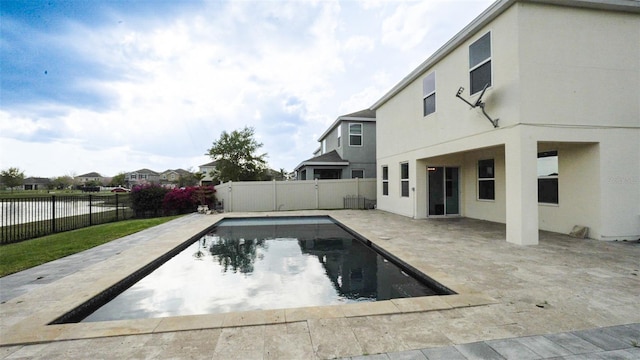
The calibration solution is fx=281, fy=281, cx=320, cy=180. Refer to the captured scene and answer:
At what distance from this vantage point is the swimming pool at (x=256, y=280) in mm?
3912

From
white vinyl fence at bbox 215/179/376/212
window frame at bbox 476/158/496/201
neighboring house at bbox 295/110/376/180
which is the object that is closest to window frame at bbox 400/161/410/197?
window frame at bbox 476/158/496/201

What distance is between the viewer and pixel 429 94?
9.59 meters

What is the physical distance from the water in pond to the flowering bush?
786 centimetres

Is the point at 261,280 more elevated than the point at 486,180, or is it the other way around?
the point at 486,180

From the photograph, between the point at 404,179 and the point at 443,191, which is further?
the point at 404,179

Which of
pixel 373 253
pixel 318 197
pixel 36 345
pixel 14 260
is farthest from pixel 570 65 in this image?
pixel 14 260

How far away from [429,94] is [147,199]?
1418cm

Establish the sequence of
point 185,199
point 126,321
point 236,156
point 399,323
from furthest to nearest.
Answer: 1. point 236,156
2. point 185,199
3. point 126,321
4. point 399,323

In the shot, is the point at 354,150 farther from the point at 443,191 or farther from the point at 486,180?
the point at 486,180

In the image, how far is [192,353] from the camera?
237 cm

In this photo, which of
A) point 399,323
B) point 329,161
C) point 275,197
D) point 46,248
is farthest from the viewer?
point 329,161

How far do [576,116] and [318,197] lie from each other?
435 inches

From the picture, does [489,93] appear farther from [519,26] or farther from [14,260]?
[14,260]

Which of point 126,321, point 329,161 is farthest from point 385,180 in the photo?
point 126,321
